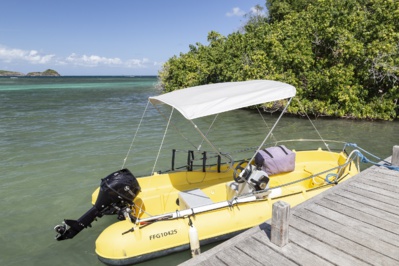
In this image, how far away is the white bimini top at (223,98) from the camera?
5.29 meters

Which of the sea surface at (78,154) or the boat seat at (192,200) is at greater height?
the boat seat at (192,200)

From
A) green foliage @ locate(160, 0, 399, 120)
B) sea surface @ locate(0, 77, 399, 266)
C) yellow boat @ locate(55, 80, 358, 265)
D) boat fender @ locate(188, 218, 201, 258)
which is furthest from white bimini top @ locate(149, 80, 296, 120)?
green foliage @ locate(160, 0, 399, 120)

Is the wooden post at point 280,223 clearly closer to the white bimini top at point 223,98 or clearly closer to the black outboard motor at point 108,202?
the white bimini top at point 223,98

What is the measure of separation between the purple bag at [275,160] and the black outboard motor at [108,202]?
3151 mm

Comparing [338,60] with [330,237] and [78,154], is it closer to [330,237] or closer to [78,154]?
[78,154]

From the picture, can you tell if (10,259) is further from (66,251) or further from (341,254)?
(341,254)

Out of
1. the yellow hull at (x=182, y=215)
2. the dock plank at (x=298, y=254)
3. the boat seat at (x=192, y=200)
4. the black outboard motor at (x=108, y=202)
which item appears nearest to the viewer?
the dock plank at (x=298, y=254)

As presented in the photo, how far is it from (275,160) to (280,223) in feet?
10.8

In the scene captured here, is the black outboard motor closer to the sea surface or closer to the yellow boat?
the yellow boat

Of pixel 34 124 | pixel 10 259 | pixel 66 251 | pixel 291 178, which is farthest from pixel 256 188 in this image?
pixel 34 124

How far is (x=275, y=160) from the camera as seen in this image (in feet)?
22.8

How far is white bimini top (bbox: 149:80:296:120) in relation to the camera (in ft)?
17.4

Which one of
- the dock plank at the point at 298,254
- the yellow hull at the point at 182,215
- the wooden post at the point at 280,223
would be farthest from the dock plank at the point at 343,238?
the yellow hull at the point at 182,215

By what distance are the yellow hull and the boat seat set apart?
29 mm
